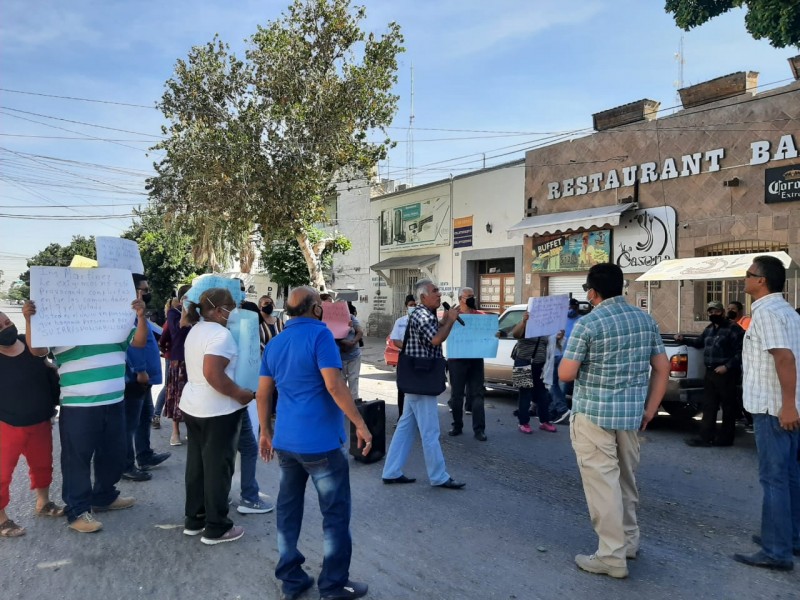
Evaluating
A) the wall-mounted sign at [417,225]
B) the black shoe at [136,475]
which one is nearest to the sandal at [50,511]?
the black shoe at [136,475]

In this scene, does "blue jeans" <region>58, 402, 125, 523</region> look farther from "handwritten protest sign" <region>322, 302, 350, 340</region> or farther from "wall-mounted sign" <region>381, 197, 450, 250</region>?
"wall-mounted sign" <region>381, 197, 450, 250</region>

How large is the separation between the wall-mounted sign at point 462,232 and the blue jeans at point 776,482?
624 inches

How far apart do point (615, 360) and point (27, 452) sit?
4240 mm

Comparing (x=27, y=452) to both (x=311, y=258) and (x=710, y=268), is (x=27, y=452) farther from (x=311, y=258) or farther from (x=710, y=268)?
(x=311, y=258)

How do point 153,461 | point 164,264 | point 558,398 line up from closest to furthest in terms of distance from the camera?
point 153,461 < point 558,398 < point 164,264

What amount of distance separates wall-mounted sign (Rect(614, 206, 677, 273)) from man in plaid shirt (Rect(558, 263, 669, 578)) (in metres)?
11.2

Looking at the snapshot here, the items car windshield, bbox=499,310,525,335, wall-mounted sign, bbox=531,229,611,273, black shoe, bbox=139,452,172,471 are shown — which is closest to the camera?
black shoe, bbox=139,452,172,471

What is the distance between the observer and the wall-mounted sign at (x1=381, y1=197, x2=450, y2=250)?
2052cm

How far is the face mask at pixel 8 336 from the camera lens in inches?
166

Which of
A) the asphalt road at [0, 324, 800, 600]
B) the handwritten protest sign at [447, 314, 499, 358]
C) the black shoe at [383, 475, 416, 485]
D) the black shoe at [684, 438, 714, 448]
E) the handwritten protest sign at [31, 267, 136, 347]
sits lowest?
the black shoe at [684, 438, 714, 448]

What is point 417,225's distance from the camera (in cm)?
2189

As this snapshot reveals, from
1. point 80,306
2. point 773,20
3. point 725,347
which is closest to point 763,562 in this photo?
point 725,347

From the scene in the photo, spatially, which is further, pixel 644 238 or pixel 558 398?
pixel 644 238

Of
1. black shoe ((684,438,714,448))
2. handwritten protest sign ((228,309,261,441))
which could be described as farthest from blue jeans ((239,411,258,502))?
black shoe ((684,438,714,448))
